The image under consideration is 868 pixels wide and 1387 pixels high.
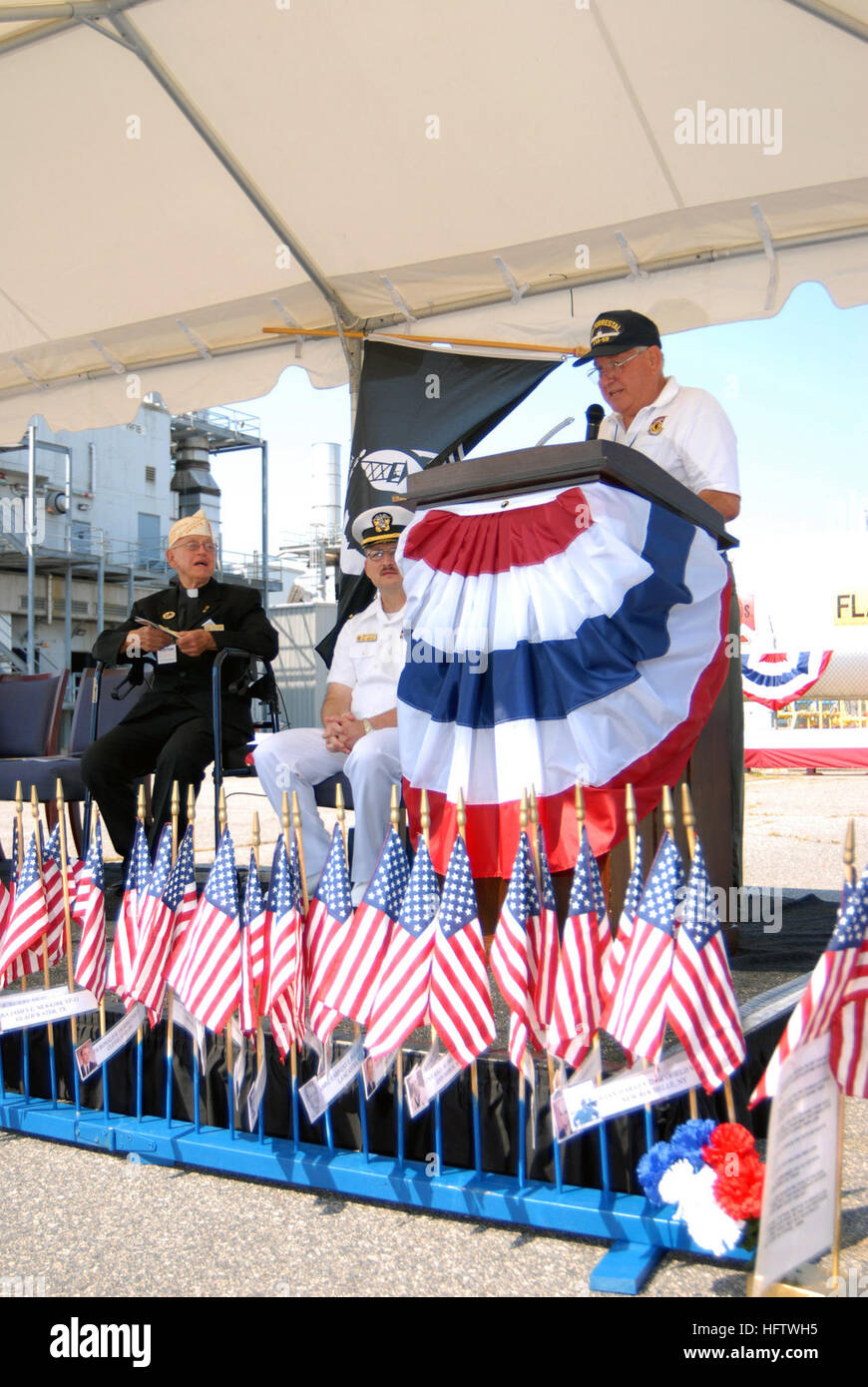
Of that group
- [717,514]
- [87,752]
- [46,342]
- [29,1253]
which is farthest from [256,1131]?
[46,342]

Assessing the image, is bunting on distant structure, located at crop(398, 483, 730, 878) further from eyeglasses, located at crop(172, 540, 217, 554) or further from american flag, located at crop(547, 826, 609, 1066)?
eyeglasses, located at crop(172, 540, 217, 554)

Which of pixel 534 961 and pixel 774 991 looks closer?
pixel 534 961

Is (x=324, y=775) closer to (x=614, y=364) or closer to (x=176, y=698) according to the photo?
(x=176, y=698)

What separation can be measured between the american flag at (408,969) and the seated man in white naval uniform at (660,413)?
128 centimetres

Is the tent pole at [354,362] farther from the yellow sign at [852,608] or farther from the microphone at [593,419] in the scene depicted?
the yellow sign at [852,608]

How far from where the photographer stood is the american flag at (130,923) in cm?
240

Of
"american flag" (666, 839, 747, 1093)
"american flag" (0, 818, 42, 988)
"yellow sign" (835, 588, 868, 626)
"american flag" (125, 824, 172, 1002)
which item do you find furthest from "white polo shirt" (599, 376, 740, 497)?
"yellow sign" (835, 588, 868, 626)

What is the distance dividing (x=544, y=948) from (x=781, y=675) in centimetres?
1418

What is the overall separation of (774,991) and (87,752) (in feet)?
8.79

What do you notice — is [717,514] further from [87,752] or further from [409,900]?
[87,752]

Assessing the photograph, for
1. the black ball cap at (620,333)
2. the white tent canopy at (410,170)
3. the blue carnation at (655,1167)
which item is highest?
the white tent canopy at (410,170)

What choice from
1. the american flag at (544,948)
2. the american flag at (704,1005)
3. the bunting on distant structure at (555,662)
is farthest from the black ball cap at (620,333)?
the american flag at (704,1005)

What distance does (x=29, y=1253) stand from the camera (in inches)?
73.1

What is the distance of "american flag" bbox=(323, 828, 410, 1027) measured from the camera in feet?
6.71
